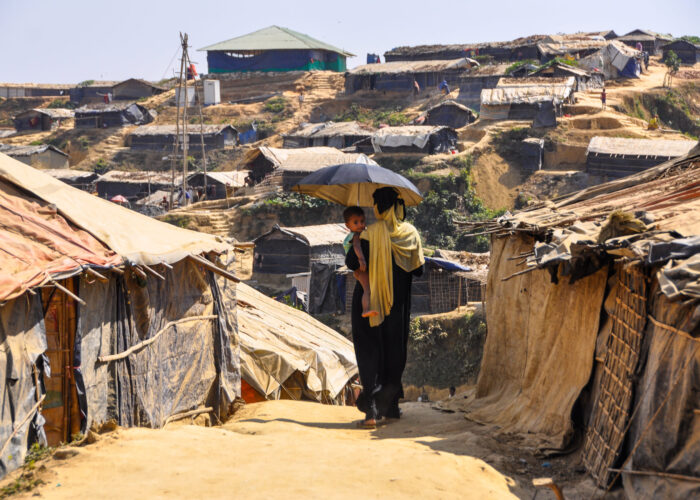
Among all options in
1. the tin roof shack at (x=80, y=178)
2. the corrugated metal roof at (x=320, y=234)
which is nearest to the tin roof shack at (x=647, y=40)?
the corrugated metal roof at (x=320, y=234)

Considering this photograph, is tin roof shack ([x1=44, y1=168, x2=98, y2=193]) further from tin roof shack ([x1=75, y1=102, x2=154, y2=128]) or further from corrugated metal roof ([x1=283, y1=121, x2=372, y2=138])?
corrugated metal roof ([x1=283, y1=121, x2=372, y2=138])

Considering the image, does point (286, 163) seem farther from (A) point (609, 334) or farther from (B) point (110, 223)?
(A) point (609, 334)

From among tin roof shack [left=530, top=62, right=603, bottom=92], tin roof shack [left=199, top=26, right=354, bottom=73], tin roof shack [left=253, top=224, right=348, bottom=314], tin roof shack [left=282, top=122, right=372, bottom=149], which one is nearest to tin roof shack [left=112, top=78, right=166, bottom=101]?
tin roof shack [left=199, top=26, right=354, bottom=73]

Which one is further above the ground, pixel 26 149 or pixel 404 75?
pixel 404 75

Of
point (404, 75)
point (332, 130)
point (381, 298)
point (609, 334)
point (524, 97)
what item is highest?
point (404, 75)

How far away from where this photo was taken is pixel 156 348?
6.76 metres

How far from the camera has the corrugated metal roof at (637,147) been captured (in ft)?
89.2

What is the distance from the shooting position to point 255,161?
34.9m

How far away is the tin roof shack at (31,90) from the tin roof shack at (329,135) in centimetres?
2512

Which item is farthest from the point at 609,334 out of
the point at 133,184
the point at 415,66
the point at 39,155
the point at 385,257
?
the point at 415,66

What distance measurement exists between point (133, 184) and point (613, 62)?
25.6m

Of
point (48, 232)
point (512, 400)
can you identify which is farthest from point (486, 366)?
point (48, 232)

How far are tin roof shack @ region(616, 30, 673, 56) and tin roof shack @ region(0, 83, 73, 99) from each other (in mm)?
39841

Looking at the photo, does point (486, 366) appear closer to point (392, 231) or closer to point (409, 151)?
point (392, 231)
